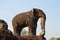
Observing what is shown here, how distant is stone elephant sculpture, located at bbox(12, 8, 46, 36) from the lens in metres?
11.7

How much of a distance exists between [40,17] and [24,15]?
1019 mm

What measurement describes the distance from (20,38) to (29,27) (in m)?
2.59

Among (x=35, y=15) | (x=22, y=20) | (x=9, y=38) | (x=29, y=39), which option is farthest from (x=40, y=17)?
(x=9, y=38)

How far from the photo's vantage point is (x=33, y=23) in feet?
39.8

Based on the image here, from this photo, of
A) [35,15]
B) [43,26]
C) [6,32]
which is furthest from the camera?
[35,15]

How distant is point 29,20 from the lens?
476 inches

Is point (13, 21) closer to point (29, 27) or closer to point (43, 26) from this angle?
point (29, 27)

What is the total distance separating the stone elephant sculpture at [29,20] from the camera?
11684mm

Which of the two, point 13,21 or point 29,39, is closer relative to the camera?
point 29,39

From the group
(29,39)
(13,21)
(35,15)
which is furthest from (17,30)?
(29,39)

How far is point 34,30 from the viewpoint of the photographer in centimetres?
1217

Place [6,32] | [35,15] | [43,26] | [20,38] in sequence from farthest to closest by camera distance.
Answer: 1. [35,15]
2. [43,26]
3. [20,38]
4. [6,32]

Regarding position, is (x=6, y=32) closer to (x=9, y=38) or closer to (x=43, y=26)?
(x=9, y=38)

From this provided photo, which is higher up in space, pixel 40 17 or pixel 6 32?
pixel 40 17
